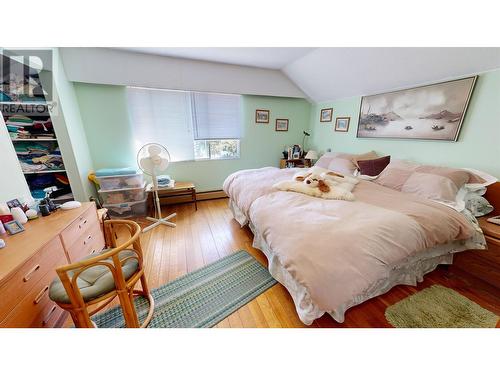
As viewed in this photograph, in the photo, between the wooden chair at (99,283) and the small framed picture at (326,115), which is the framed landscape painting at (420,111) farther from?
the wooden chair at (99,283)

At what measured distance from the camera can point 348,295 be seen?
38.0 inches

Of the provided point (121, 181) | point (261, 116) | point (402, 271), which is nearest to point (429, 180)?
point (402, 271)

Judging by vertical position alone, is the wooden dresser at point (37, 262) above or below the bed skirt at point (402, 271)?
above

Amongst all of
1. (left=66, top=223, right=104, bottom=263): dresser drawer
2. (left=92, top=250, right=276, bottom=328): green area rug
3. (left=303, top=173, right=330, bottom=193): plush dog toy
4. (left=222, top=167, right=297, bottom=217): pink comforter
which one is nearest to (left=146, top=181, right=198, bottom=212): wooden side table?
(left=222, top=167, right=297, bottom=217): pink comforter

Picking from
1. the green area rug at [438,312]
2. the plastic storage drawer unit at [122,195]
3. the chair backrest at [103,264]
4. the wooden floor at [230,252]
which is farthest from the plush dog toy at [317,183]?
the plastic storage drawer unit at [122,195]

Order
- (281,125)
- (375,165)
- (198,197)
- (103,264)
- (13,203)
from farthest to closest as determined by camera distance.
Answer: (281,125) < (198,197) < (375,165) < (13,203) < (103,264)

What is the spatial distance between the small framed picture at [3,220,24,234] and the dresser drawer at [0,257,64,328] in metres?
0.33

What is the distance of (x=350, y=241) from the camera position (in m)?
1.06

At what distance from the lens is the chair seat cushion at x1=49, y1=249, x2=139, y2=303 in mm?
870

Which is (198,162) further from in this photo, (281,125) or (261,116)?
(281,125)

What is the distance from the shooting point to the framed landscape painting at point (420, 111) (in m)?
1.85

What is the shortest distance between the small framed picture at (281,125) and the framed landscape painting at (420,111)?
1422 millimetres

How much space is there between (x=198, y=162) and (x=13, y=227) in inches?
95.1
